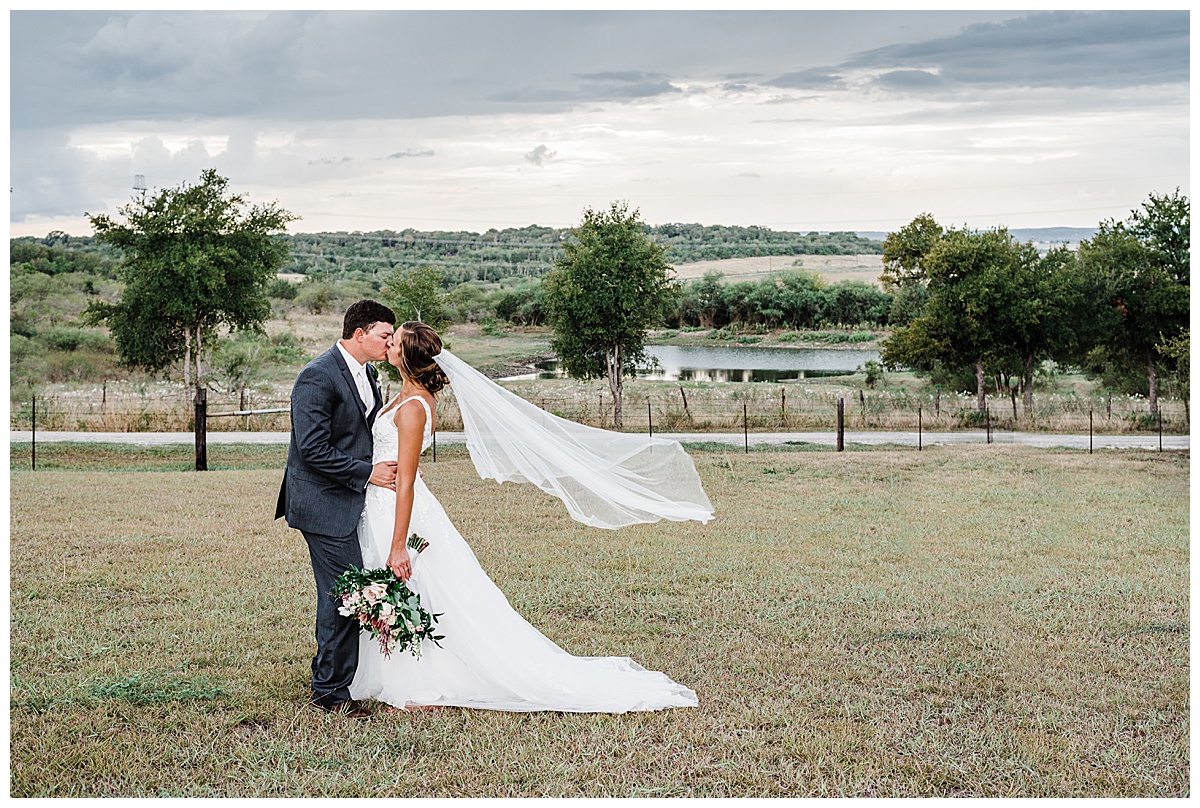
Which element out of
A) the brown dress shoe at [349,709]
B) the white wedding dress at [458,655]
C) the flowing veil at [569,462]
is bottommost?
the brown dress shoe at [349,709]

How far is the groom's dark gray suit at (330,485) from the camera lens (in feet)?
16.6

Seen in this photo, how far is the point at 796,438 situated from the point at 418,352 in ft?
61.5

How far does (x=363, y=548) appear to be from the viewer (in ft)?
17.6

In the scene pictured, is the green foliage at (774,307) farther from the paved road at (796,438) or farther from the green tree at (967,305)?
the paved road at (796,438)

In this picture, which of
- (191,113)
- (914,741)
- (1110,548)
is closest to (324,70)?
(191,113)

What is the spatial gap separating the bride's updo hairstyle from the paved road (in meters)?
16.8

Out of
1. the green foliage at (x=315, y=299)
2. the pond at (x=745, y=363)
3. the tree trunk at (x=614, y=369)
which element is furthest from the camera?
the green foliage at (x=315, y=299)

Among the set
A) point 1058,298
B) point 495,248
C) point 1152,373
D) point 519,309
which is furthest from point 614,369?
point 495,248

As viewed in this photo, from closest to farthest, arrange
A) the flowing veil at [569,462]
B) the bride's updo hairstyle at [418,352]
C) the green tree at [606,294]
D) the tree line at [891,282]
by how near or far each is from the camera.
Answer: the bride's updo hairstyle at [418,352] → the flowing veil at [569,462] → the green tree at [606,294] → the tree line at [891,282]

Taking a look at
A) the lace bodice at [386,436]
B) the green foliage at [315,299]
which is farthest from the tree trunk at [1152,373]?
the green foliage at [315,299]

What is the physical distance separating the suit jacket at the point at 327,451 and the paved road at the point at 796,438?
54.4 feet

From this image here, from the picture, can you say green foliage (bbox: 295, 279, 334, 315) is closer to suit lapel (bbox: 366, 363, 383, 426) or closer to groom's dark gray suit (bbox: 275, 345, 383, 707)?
suit lapel (bbox: 366, 363, 383, 426)

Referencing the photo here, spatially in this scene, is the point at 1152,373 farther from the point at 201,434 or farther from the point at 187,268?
the point at 187,268

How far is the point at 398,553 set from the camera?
5.21 m
